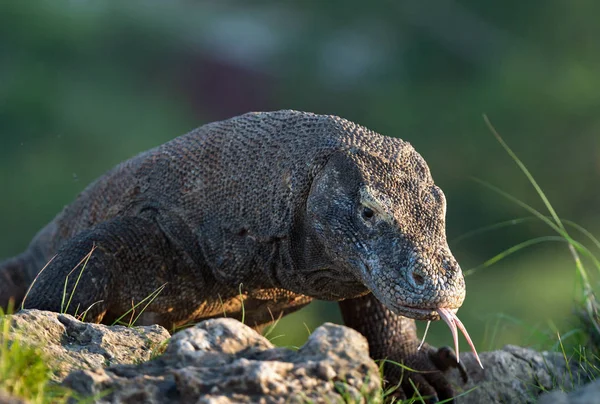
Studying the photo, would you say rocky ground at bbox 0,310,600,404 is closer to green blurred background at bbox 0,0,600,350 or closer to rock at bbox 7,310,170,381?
rock at bbox 7,310,170,381

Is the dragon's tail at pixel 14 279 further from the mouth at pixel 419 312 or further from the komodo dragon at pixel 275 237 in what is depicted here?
the mouth at pixel 419 312

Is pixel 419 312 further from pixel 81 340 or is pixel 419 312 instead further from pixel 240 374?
pixel 81 340

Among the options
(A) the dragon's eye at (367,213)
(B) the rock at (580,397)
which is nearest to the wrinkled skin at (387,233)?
(A) the dragon's eye at (367,213)

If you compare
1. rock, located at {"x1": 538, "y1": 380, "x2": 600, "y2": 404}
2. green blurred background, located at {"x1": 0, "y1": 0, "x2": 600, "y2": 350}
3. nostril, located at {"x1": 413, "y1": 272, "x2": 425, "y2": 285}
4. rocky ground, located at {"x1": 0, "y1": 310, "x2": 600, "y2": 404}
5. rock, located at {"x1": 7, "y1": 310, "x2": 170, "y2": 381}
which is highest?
rock, located at {"x1": 538, "y1": 380, "x2": 600, "y2": 404}

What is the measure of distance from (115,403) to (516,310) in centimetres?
1070

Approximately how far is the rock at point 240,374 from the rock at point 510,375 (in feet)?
5.58

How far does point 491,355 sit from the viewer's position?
4.62m

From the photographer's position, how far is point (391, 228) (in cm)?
369

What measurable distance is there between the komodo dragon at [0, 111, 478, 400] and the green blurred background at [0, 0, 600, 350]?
7961mm

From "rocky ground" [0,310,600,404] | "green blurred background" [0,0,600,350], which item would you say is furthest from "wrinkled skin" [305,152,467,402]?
"green blurred background" [0,0,600,350]

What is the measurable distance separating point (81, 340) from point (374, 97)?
52.6 ft

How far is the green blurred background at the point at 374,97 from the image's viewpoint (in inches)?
617

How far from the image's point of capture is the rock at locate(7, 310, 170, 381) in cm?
310

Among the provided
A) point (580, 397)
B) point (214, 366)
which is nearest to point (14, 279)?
point (214, 366)
